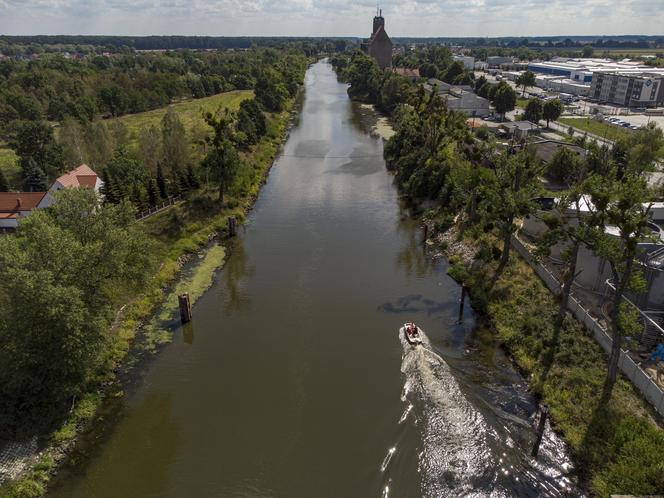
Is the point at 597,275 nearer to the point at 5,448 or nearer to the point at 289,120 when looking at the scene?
the point at 5,448

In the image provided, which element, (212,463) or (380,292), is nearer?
(212,463)

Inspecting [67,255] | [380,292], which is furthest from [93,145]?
[380,292]

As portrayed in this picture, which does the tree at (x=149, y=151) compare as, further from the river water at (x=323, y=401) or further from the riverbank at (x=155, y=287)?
the river water at (x=323, y=401)

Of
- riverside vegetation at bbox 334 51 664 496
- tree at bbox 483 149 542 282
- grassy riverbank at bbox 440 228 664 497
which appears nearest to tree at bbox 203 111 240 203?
riverside vegetation at bbox 334 51 664 496

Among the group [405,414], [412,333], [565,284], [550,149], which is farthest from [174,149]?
[550,149]

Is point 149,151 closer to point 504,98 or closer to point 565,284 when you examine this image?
point 565,284

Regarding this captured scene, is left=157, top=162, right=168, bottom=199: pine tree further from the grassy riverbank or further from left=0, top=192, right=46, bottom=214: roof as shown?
the grassy riverbank
